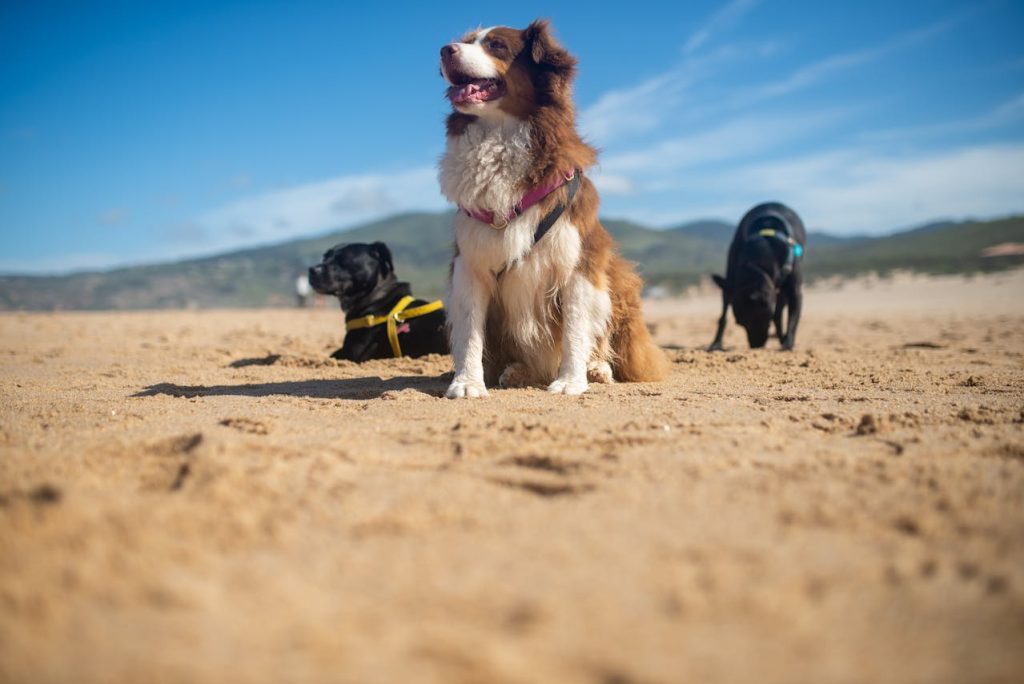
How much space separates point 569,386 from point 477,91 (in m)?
1.75

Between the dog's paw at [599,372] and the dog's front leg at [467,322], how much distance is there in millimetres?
801

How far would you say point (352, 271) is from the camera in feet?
20.9

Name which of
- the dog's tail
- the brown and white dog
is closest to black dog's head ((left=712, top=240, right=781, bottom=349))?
the dog's tail

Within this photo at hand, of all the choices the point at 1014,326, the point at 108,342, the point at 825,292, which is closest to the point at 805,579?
the point at 108,342

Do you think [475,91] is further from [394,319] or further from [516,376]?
[394,319]

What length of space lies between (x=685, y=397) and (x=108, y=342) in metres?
7.81

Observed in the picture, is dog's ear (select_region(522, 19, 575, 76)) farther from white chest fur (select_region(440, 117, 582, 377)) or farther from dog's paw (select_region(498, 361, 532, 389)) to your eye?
dog's paw (select_region(498, 361, 532, 389))

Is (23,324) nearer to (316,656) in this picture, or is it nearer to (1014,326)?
(316,656)

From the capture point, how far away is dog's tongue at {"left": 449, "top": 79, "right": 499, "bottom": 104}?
3854 mm

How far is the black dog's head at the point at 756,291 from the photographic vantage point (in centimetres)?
754

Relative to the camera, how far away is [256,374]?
5.67 meters

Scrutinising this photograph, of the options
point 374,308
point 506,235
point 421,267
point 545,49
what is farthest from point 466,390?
→ point 421,267

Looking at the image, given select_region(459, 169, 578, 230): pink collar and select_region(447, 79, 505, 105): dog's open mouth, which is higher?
select_region(447, 79, 505, 105): dog's open mouth

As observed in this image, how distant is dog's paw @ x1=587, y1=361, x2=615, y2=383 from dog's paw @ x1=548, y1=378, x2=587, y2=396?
0.42m
